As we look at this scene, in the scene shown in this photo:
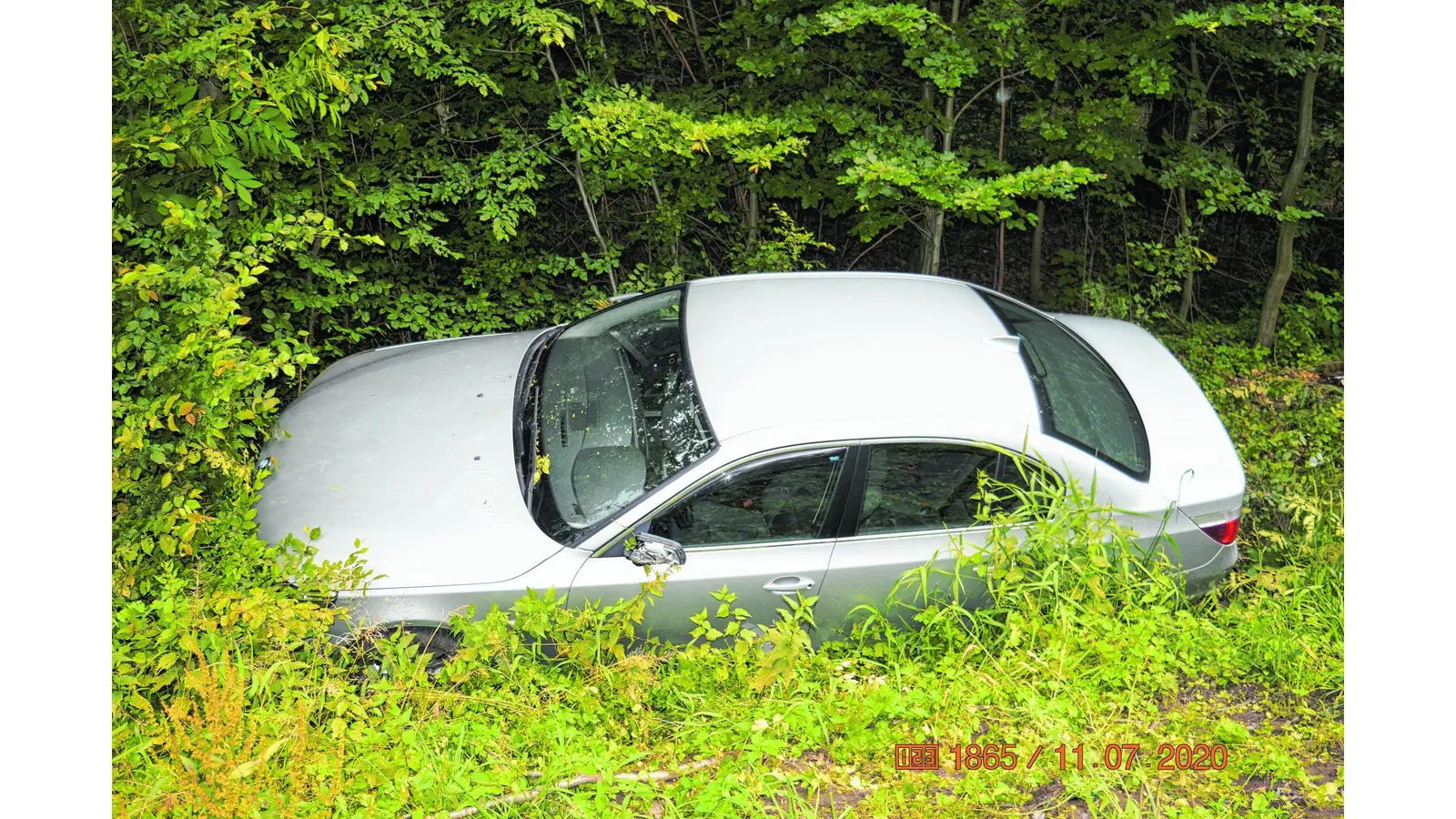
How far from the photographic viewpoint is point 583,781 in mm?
2934

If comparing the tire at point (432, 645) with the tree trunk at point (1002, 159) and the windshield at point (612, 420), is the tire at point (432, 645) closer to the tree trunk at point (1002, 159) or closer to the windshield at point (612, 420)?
the windshield at point (612, 420)

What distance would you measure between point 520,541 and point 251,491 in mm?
1060

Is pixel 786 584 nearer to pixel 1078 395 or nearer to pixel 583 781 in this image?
pixel 583 781

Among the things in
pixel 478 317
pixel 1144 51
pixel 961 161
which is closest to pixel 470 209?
pixel 478 317

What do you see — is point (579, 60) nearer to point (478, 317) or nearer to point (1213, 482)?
point (478, 317)

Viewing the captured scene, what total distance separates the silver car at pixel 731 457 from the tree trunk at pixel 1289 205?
2.83 m

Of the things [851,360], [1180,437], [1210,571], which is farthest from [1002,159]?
[1210,571]

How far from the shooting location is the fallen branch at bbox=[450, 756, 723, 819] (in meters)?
2.81

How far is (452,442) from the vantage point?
3.93 m

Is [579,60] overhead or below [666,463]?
overhead

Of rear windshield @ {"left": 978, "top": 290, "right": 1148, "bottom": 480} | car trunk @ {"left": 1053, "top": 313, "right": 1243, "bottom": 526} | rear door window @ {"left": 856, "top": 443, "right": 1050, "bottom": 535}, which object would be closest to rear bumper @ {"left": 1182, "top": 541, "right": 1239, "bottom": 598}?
car trunk @ {"left": 1053, "top": 313, "right": 1243, "bottom": 526}

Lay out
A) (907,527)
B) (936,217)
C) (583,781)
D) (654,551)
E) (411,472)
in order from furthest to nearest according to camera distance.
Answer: (936,217) < (411,472) < (907,527) < (654,551) < (583,781)

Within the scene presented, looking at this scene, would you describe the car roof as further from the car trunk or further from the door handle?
the car trunk

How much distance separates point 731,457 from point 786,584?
526 mm
